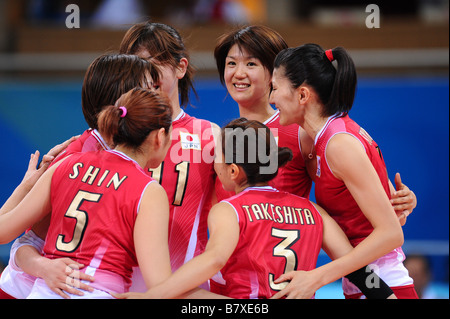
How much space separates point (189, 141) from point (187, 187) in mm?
242

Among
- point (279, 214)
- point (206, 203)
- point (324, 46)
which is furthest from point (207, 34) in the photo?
point (279, 214)

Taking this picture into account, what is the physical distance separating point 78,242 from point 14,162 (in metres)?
3.55

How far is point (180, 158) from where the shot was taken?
2754 mm

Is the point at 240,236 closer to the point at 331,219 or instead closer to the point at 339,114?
the point at 331,219

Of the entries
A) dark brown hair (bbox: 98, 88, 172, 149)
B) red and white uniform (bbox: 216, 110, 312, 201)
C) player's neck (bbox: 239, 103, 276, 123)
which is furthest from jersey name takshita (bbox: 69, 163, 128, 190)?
player's neck (bbox: 239, 103, 276, 123)

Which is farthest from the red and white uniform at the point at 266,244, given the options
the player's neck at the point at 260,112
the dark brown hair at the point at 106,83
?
the player's neck at the point at 260,112

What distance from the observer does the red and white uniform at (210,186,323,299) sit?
2.17 metres

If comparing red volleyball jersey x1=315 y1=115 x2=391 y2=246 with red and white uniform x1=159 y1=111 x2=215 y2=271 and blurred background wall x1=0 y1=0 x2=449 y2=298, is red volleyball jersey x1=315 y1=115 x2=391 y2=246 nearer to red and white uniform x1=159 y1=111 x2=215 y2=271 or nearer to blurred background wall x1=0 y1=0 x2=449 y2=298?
red and white uniform x1=159 y1=111 x2=215 y2=271

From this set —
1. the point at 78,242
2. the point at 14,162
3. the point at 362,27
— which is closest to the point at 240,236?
the point at 78,242

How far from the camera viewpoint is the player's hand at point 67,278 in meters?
2.09

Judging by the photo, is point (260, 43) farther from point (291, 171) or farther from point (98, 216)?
point (98, 216)

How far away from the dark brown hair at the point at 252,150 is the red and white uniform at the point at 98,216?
0.40 m

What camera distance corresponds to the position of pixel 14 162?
5.35m

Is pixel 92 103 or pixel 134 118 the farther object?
pixel 92 103
